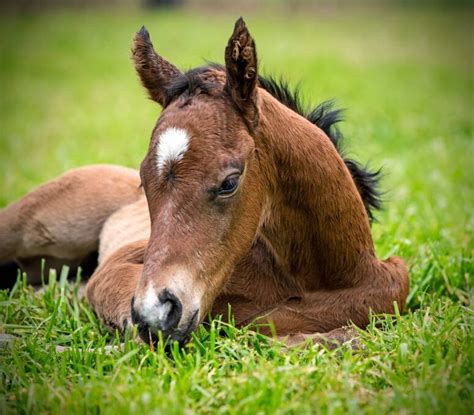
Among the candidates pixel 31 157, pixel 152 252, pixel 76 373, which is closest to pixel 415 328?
pixel 152 252

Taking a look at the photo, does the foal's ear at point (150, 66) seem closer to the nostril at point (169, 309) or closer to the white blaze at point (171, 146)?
the white blaze at point (171, 146)

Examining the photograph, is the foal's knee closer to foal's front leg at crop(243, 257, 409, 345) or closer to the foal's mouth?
foal's front leg at crop(243, 257, 409, 345)

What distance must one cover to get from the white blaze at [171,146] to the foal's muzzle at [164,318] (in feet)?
2.15

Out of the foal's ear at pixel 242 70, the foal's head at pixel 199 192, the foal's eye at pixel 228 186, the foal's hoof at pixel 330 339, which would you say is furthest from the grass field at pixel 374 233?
the foal's ear at pixel 242 70

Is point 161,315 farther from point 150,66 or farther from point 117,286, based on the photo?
point 150,66

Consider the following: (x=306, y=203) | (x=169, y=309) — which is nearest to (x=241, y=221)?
(x=306, y=203)

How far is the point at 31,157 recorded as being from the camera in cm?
984

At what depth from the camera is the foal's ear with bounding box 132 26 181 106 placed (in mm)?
3801

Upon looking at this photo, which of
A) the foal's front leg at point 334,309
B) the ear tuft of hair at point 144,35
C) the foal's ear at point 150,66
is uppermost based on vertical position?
the ear tuft of hair at point 144,35

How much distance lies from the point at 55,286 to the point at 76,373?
1.46 meters

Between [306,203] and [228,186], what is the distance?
65cm

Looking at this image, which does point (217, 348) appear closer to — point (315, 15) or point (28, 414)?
point (28, 414)

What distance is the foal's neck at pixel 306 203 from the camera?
3.69 meters

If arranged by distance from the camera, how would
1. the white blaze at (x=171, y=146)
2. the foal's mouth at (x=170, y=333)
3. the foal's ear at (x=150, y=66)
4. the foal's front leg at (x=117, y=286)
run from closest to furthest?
the foal's mouth at (x=170, y=333) < the white blaze at (x=171, y=146) < the foal's ear at (x=150, y=66) < the foal's front leg at (x=117, y=286)
